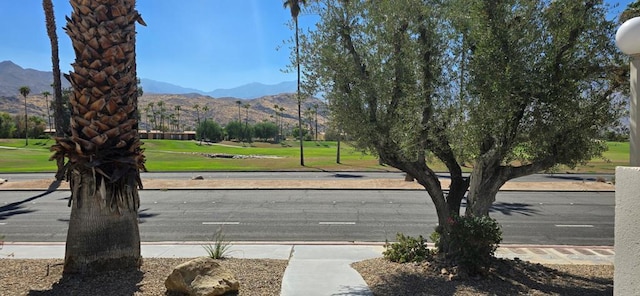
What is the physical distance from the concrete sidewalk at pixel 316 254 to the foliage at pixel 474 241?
5.53ft

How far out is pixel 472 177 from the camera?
8352mm

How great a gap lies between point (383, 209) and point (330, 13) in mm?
10883

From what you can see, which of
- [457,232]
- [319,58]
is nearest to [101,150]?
[319,58]

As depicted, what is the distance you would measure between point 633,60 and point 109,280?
7352mm

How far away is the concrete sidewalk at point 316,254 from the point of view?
8148mm

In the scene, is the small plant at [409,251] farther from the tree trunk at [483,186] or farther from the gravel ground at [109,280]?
the gravel ground at [109,280]

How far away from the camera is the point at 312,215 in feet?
53.5

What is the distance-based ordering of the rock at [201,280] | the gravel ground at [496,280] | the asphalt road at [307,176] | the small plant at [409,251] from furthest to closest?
the asphalt road at [307,176], the small plant at [409,251], the gravel ground at [496,280], the rock at [201,280]

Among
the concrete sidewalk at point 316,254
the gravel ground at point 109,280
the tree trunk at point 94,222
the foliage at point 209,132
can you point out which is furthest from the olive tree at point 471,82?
the foliage at point 209,132

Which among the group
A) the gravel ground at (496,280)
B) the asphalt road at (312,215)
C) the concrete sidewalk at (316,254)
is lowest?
the asphalt road at (312,215)

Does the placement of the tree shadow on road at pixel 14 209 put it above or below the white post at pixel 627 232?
below

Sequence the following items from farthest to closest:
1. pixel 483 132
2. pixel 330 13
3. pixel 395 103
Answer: pixel 330 13 < pixel 395 103 < pixel 483 132

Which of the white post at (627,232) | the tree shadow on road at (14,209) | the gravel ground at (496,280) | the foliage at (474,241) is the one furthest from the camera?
the tree shadow on road at (14,209)

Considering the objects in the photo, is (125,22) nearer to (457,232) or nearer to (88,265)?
(88,265)
